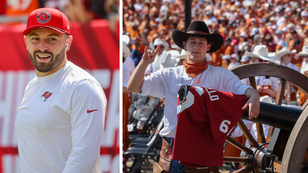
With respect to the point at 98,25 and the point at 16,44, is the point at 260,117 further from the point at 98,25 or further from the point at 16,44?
the point at 16,44

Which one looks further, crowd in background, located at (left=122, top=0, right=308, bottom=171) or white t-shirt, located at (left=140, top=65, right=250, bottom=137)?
crowd in background, located at (left=122, top=0, right=308, bottom=171)

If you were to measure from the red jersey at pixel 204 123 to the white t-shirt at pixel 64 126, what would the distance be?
0.74 m

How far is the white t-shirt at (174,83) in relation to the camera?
2671mm

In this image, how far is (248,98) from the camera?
244 centimetres

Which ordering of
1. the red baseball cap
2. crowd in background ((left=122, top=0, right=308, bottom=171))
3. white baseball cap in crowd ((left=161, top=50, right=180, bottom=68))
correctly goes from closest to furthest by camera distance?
the red baseball cap < white baseball cap in crowd ((left=161, top=50, right=180, bottom=68)) < crowd in background ((left=122, top=0, right=308, bottom=171))

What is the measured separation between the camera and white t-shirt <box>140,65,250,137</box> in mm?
2671

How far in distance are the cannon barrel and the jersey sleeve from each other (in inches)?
46.6

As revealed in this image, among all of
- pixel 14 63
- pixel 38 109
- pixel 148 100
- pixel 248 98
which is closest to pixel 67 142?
pixel 38 109

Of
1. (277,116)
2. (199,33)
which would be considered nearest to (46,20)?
(199,33)

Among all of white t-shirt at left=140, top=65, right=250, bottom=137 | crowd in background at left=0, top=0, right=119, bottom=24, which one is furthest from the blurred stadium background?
white t-shirt at left=140, top=65, right=250, bottom=137

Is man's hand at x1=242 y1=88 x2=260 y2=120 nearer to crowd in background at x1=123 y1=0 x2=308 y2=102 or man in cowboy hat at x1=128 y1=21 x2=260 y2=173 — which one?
man in cowboy hat at x1=128 y1=21 x2=260 y2=173

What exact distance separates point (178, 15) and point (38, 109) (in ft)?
46.8

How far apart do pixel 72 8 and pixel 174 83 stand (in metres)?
1.01

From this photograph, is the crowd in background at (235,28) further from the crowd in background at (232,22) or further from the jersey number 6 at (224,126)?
the jersey number 6 at (224,126)
